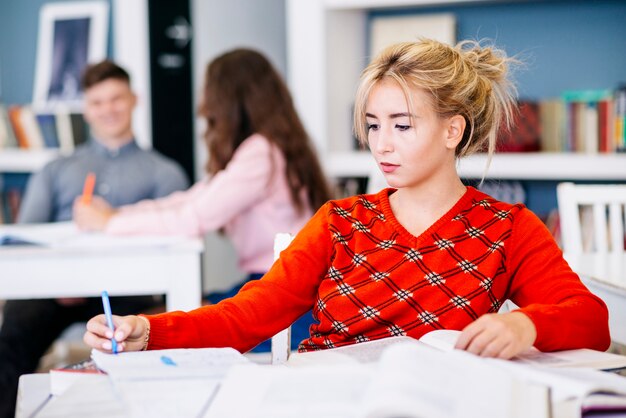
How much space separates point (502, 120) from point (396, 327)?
41cm

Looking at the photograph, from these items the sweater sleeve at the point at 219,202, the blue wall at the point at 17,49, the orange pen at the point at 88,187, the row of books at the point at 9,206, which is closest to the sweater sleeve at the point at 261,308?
the sweater sleeve at the point at 219,202

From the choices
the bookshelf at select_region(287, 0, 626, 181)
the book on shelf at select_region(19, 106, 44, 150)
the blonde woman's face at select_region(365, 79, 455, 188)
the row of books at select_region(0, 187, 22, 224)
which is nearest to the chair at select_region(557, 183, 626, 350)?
the blonde woman's face at select_region(365, 79, 455, 188)

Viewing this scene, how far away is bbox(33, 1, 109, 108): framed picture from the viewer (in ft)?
13.3

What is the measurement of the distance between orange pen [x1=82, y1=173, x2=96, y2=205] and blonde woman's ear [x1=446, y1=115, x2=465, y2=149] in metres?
1.44

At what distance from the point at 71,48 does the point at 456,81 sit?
3.12 metres

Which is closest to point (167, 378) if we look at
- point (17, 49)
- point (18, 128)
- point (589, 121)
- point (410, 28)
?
point (589, 121)

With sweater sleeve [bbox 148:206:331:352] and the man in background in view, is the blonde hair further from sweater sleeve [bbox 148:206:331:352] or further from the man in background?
the man in background

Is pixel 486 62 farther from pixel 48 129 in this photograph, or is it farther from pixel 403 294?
pixel 48 129

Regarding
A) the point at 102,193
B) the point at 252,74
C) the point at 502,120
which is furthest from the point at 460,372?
the point at 102,193

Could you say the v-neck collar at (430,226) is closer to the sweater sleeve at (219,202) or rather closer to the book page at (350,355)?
the book page at (350,355)

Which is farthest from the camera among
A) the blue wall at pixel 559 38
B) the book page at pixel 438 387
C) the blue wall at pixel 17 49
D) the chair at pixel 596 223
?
the blue wall at pixel 17 49

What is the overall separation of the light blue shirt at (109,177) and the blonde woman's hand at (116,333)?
78.4 inches

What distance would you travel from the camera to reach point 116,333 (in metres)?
1.06

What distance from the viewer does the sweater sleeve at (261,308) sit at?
1.17m
